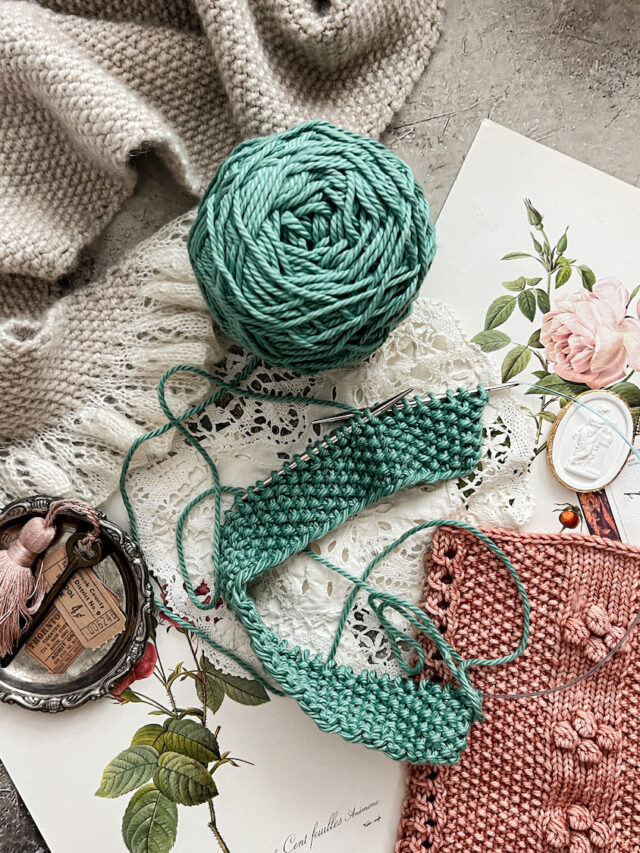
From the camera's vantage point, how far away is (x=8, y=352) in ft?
2.75

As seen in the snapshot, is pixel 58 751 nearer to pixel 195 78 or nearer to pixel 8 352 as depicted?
pixel 8 352

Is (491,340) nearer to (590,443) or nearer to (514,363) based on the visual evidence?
(514,363)

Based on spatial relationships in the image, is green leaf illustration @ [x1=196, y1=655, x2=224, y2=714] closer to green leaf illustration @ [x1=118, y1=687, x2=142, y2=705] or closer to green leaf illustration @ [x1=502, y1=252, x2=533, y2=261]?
green leaf illustration @ [x1=118, y1=687, x2=142, y2=705]

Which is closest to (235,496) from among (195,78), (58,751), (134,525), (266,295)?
(134,525)

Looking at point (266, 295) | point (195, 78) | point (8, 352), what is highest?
point (195, 78)

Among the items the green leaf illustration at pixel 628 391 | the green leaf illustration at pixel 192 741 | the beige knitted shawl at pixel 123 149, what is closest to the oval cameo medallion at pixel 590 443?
the green leaf illustration at pixel 628 391

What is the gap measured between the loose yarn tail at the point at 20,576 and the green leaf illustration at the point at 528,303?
0.68 metres

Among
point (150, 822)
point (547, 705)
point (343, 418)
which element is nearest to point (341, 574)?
point (343, 418)

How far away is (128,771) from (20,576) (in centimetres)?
30

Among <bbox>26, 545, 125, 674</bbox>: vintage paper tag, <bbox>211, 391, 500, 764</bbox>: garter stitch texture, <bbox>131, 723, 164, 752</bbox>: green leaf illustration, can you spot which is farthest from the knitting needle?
<bbox>131, 723, 164, 752</bbox>: green leaf illustration

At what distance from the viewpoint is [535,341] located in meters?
0.91

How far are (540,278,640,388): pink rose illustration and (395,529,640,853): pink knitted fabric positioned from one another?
22cm

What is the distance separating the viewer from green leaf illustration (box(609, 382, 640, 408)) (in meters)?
0.90

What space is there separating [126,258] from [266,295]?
0.30 metres
